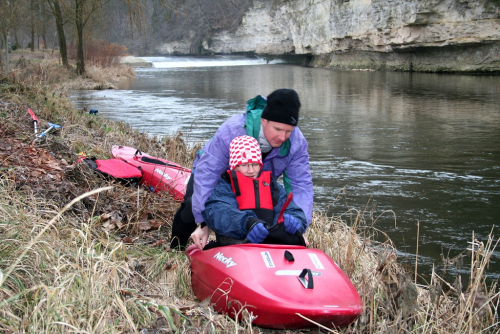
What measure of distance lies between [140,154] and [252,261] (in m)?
3.82

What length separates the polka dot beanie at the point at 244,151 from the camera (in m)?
3.11

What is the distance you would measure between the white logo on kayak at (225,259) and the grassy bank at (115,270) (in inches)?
11.7

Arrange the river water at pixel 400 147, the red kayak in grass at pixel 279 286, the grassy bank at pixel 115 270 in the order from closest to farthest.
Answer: the grassy bank at pixel 115 270, the red kayak in grass at pixel 279 286, the river water at pixel 400 147

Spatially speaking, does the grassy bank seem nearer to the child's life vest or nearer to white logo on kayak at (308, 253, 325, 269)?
white logo on kayak at (308, 253, 325, 269)

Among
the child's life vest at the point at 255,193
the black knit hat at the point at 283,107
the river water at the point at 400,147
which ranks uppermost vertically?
the black knit hat at the point at 283,107

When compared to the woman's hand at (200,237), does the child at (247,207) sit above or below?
above

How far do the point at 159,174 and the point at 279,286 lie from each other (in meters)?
3.27

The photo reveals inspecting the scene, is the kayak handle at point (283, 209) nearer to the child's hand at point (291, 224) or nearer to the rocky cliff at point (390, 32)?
the child's hand at point (291, 224)

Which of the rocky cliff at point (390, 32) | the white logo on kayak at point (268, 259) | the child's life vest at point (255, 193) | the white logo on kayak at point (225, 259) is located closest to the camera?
the white logo on kayak at point (268, 259)

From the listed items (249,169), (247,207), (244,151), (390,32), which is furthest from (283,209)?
(390,32)

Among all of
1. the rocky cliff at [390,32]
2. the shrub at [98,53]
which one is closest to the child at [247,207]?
the rocky cliff at [390,32]

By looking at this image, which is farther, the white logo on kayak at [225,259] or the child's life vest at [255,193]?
the child's life vest at [255,193]

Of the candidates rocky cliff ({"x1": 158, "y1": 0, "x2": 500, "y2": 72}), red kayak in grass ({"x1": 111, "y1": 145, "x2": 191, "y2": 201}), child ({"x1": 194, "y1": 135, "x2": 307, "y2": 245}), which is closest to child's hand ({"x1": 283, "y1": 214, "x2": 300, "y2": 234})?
child ({"x1": 194, "y1": 135, "x2": 307, "y2": 245})

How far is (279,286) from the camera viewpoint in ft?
8.61
